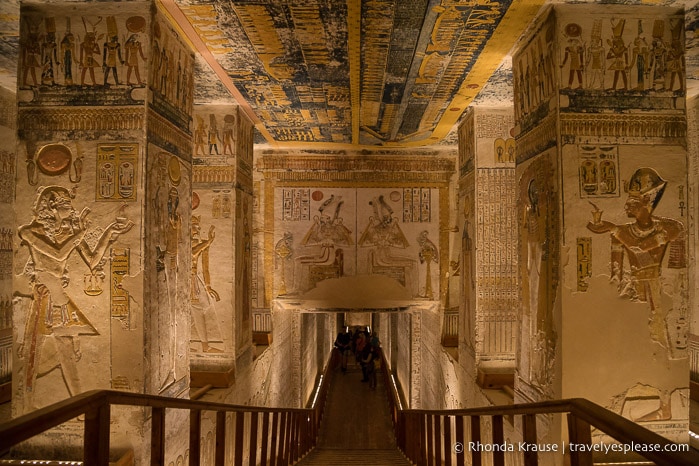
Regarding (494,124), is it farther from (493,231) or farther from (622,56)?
(622,56)

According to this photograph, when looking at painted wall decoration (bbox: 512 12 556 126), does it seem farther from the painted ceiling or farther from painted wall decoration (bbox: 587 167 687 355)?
painted wall decoration (bbox: 587 167 687 355)

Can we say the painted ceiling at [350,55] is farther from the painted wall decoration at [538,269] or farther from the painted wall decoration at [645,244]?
the painted wall decoration at [645,244]

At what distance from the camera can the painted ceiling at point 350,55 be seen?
3617 mm

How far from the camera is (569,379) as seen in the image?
3.31m

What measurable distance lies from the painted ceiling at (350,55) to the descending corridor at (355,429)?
4.81 m

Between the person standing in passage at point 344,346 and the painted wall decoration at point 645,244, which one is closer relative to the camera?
the painted wall decoration at point 645,244

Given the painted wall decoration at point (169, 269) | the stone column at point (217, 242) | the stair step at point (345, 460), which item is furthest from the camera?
the stair step at point (345, 460)

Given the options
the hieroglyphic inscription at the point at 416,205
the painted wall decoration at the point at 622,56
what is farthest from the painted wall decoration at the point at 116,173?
the hieroglyphic inscription at the point at 416,205

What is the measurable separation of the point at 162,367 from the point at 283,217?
510 centimetres

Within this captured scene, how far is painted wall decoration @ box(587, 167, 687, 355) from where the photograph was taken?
337cm

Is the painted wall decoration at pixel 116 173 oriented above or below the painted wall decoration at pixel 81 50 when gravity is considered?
below

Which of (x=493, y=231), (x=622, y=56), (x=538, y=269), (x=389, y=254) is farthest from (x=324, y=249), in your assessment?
(x=622, y=56)

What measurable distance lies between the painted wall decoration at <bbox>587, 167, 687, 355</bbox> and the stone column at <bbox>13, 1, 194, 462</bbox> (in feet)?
11.1

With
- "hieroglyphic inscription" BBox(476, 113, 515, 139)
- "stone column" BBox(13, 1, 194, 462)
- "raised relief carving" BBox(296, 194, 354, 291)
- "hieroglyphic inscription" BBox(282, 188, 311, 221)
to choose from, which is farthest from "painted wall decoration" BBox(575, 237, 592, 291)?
"hieroglyphic inscription" BBox(282, 188, 311, 221)
